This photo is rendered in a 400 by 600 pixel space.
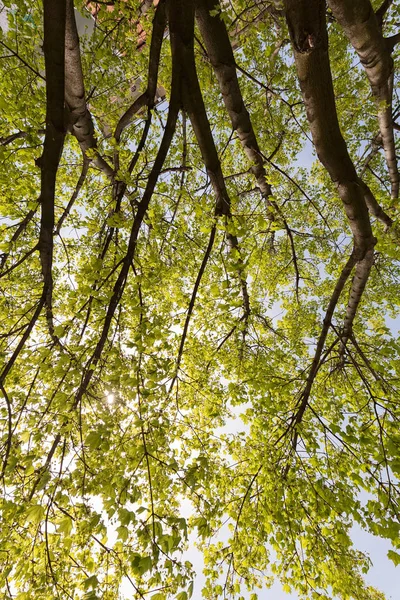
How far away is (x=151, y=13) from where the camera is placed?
6.25 meters

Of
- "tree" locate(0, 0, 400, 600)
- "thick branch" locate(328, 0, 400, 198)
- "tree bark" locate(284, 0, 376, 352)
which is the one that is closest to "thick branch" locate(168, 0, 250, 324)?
"tree" locate(0, 0, 400, 600)

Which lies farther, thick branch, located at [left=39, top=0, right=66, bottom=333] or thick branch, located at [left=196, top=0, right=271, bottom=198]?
thick branch, located at [left=196, top=0, right=271, bottom=198]

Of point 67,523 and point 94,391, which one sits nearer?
point 67,523

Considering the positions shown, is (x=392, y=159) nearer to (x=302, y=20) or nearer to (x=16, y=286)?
(x=302, y=20)

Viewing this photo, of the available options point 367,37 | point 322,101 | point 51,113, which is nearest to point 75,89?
point 51,113

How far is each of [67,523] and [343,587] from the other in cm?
403

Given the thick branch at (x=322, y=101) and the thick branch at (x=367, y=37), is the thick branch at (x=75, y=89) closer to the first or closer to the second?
the thick branch at (x=322, y=101)

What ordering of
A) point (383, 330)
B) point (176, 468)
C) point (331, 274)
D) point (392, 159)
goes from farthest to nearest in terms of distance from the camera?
point (331, 274) < point (392, 159) < point (383, 330) < point (176, 468)

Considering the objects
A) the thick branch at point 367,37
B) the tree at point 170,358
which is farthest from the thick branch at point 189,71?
the thick branch at point 367,37

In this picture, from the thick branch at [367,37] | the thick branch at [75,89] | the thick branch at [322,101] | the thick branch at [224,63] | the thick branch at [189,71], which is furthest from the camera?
the thick branch at [75,89]

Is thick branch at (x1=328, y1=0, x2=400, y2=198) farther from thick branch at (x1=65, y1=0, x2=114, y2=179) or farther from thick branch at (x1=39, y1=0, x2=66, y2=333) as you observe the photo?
thick branch at (x1=65, y1=0, x2=114, y2=179)

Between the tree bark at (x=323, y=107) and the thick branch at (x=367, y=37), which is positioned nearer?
the tree bark at (x=323, y=107)

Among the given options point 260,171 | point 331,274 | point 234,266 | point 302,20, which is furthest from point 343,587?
point 331,274

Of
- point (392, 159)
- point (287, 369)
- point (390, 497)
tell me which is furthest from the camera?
point (287, 369)
